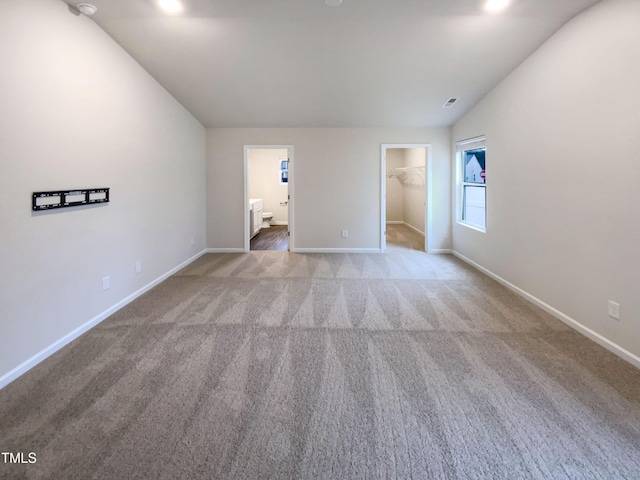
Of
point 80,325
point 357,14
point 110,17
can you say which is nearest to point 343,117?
point 357,14

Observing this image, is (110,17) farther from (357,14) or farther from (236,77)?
(357,14)

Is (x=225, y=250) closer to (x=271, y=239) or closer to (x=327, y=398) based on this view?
(x=271, y=239)

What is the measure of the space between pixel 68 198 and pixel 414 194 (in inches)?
315

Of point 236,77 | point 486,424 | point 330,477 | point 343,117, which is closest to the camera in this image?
point 330,477

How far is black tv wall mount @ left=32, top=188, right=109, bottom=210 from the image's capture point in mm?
2455

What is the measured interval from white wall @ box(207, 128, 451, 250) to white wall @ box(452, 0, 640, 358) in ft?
6.28

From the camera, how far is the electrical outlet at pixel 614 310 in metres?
2.49

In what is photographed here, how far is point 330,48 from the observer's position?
3621mm

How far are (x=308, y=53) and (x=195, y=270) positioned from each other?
3402 millimetres

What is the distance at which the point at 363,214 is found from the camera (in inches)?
246

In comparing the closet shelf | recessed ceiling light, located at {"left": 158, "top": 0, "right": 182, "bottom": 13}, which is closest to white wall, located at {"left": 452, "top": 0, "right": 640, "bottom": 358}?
recessed ceiling light, located at {"left": 158, "top": 0, "right": 182, "bottom": 13}

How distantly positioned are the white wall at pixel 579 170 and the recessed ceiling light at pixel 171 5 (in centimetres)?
355

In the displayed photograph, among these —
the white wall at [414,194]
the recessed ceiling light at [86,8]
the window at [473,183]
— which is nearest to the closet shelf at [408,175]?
the white wall at [414,194]

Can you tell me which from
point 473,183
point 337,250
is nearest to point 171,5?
point 337,250
